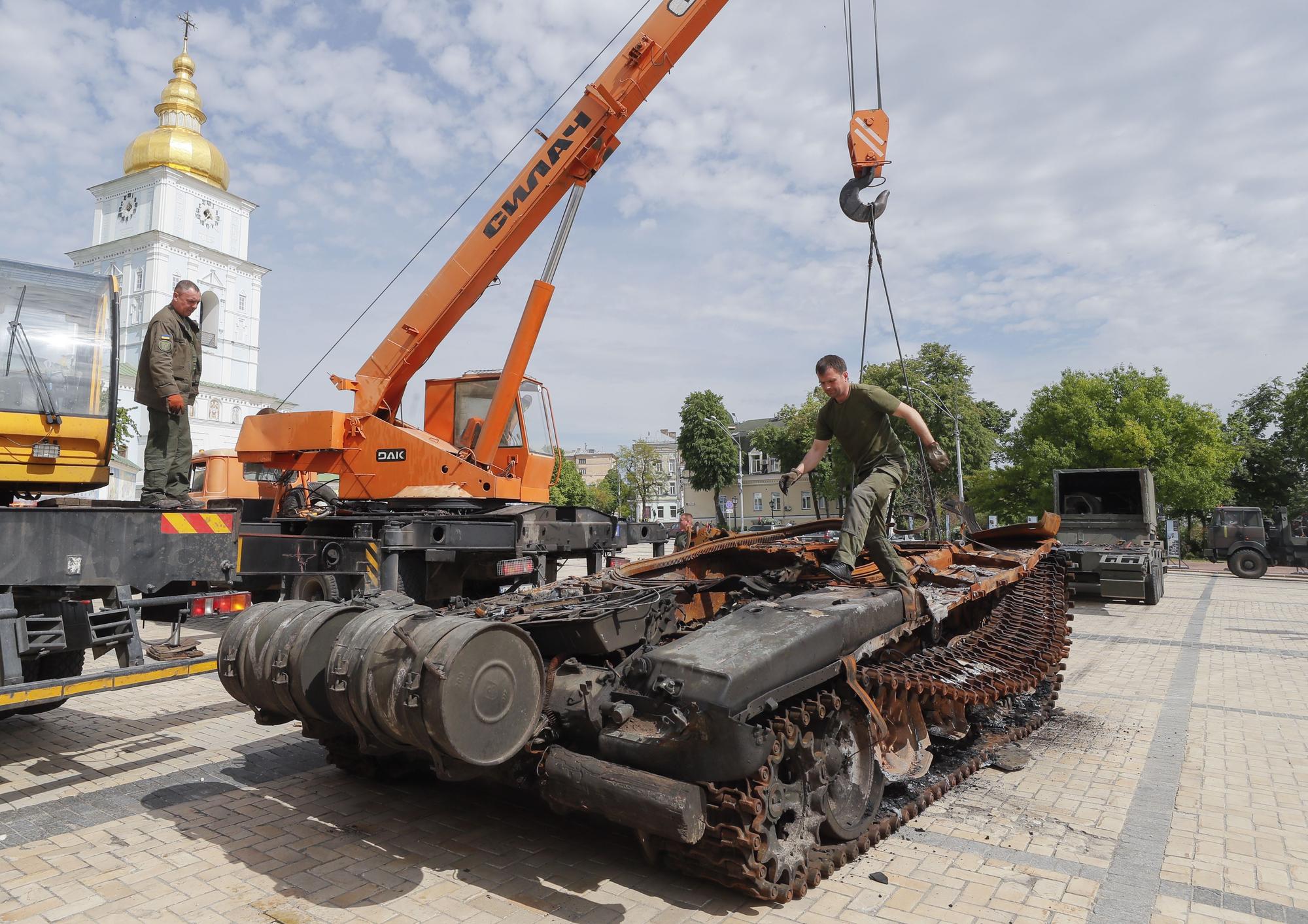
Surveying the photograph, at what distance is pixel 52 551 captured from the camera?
15.1ft

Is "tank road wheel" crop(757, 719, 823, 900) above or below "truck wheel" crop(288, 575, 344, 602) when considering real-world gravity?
below

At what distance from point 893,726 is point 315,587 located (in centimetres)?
568

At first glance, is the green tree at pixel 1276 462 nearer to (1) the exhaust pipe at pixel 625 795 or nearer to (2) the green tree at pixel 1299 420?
(2) the green tree at pixel 1299 420

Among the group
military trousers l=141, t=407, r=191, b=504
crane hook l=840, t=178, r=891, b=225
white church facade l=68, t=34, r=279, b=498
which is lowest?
military trousers l=141, t=407, r=191, b=504

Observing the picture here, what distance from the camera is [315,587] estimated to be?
7914mm

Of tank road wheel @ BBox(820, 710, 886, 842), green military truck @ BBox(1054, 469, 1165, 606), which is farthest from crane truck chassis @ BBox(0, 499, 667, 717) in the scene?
green military truck @ BBox(1054, 469, 1165, 606)

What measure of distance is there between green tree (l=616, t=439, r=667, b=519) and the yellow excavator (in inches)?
2447

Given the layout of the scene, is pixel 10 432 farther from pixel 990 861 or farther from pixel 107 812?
pixel 990 861

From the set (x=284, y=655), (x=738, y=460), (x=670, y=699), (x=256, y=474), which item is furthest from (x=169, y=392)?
(x=738, y=460)

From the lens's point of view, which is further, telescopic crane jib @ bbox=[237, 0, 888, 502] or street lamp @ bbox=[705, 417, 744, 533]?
street lamp @ bbox=[705, 417, 744, 533]

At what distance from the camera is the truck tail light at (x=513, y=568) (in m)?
7.82

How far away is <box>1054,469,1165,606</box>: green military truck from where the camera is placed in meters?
13.9

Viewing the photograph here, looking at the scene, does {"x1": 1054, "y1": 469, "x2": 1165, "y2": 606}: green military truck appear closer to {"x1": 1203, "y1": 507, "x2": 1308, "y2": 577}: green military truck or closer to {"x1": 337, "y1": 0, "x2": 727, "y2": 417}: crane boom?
{"x1": 1203, "y1": 507, "x2": 1308, "y2": 577}: green military truck

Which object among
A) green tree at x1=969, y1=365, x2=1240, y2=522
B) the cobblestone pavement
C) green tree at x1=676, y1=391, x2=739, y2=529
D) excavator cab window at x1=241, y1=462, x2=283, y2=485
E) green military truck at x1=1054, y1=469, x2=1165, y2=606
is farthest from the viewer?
green tree at x1=676, y1=391, x2=739, y2=529
